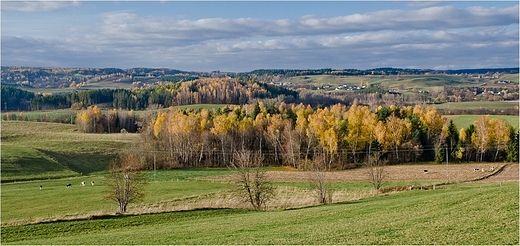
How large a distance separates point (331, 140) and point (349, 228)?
65.3 metres

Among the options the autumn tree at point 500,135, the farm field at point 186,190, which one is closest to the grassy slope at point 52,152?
the farm field at point 186,190

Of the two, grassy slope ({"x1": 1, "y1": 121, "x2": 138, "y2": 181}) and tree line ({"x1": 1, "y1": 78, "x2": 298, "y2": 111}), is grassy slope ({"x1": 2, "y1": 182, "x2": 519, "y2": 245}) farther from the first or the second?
tree line ({"x1": 1, "y1": 78, "x2": 298, "y2": 111})

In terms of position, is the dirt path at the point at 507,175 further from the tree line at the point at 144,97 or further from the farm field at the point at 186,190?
the tree line at the point at 144,97

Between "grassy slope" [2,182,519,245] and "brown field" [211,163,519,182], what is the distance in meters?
37.1

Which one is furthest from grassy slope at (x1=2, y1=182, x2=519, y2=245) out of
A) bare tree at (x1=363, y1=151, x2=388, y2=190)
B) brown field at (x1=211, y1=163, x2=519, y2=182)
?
brown field at (x1=211, y1=163, x2=519, y2=182)

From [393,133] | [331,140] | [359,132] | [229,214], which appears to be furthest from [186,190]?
[393,133]

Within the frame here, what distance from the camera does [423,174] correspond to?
7038 centimetres

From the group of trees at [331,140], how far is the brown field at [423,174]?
6.72 metres

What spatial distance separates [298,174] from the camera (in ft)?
245

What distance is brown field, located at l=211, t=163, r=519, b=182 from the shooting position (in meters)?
64.4

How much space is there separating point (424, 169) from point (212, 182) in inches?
1313

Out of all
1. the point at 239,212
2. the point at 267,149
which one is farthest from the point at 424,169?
the point at 239,212

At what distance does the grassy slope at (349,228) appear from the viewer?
18500 millimetres

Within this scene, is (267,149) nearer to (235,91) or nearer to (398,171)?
(398,171)
